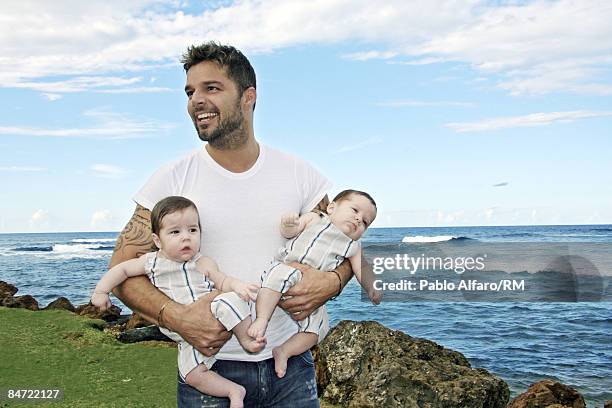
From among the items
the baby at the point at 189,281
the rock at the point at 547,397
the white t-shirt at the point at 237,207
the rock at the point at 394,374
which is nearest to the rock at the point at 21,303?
the rock at the point at 394,374

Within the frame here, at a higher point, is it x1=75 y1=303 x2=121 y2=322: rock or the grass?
x1=75 y1=303 x2=121 y2=322: rock

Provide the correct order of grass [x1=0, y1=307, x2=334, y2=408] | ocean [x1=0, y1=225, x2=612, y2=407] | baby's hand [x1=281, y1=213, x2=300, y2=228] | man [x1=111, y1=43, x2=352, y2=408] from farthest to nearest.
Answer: ocean [x1=0, y1=225, x2=612, y2=407] → grass [x1=0, y1=307, x2=334, y2=408] → baby's hand [x1=281, y1=213, x2=300, y2=228] → man [x1=111, y1=43, x2=352, y2=408]

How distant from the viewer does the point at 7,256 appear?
230 ft

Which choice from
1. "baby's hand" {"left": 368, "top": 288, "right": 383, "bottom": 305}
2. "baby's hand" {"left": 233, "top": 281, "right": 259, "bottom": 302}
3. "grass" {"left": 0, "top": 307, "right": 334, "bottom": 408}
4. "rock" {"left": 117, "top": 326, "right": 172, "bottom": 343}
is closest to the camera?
"baby's hand" {"left": 233, "top": 281, "right": 259, "bottom": 302}

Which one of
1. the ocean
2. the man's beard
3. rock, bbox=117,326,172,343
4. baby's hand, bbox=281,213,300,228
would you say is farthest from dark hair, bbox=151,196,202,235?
the ocean

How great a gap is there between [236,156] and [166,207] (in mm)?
585

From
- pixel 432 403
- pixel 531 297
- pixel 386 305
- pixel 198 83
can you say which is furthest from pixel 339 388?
pixel 531 297

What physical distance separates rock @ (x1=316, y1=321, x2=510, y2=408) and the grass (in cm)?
62

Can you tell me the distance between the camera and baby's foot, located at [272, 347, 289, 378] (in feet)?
12.6

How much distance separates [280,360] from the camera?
3.83 meters

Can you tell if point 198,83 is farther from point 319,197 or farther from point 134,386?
point 134,386

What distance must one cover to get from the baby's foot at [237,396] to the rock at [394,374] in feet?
16.5

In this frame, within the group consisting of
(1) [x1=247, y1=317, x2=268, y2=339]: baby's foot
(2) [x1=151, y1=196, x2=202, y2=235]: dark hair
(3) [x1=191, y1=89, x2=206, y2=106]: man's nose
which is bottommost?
(1) [x1=247, y1=317, x2=268, y2=339]: baby's foot

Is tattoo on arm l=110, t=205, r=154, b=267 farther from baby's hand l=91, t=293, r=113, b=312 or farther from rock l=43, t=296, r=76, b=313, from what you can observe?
rock l=43, t=296, r=76, b=313
